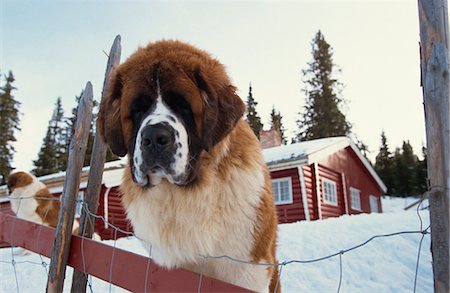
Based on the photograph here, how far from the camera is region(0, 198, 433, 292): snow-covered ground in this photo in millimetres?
4664

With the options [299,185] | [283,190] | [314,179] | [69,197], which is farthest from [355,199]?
[69,197]

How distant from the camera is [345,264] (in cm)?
531

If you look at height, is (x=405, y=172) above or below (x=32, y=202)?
above

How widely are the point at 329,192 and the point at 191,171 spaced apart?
48.8 ft

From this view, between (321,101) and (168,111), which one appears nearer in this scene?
(168,111)

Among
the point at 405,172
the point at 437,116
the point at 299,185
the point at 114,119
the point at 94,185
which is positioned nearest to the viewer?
the point at 437,116

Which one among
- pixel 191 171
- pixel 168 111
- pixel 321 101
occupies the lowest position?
pixel 191 171

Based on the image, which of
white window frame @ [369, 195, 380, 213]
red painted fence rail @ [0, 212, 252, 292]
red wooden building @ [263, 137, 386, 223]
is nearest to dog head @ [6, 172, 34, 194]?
red painted fence rail @ [0, 212, 252, 292]

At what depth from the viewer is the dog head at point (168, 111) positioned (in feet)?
6.01

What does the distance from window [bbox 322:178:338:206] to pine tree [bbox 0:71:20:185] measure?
2733cm

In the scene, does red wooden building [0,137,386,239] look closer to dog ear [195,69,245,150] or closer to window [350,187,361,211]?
window [350,187,361,211]

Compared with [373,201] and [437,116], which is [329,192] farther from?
[437,116]

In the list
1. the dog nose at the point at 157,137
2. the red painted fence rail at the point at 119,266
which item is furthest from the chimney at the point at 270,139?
the dog nose at the point at 157,137

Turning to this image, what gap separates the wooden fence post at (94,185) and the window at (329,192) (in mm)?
12873
